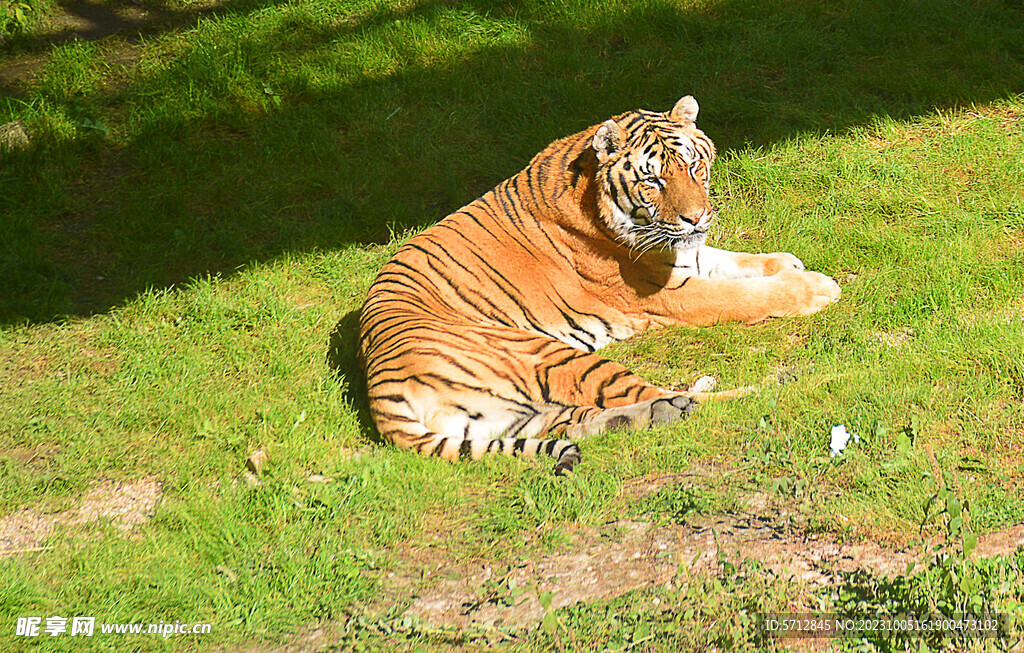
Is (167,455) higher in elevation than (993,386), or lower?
lower

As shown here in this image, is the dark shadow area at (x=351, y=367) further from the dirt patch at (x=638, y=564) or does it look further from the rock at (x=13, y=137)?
the rock at (x=13, y=137)

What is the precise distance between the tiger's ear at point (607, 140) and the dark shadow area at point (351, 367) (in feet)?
4.78

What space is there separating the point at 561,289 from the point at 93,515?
7.31ft

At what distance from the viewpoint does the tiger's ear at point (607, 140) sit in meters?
4.17

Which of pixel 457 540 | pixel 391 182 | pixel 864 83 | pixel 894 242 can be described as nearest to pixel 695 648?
pixel 457 540

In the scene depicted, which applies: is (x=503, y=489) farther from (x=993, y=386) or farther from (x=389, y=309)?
(x=993, y=386)

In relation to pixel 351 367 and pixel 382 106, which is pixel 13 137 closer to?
pixel 382 106

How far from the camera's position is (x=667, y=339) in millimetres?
4426

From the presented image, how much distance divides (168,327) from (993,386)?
393 cm

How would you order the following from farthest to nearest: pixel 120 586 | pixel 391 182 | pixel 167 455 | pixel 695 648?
pixel 391 182, pixel 167 455, pixel 120 586, pixel 695 648

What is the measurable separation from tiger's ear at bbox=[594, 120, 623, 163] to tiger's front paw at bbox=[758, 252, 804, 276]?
103cm

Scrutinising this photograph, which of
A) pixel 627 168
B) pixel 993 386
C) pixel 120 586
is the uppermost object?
pixel 627 168

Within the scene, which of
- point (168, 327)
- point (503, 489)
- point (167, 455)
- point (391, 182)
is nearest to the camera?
point (503, 489)

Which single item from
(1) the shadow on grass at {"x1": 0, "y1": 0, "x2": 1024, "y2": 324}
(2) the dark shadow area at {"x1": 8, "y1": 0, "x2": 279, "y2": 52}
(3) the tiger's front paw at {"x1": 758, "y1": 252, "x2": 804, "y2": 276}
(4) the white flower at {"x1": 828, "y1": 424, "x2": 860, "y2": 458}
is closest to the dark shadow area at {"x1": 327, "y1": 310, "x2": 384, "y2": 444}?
(1) the shadow on grass at {"x1": 0, "y1": 0, "x2": 1024, "y2": 324}
